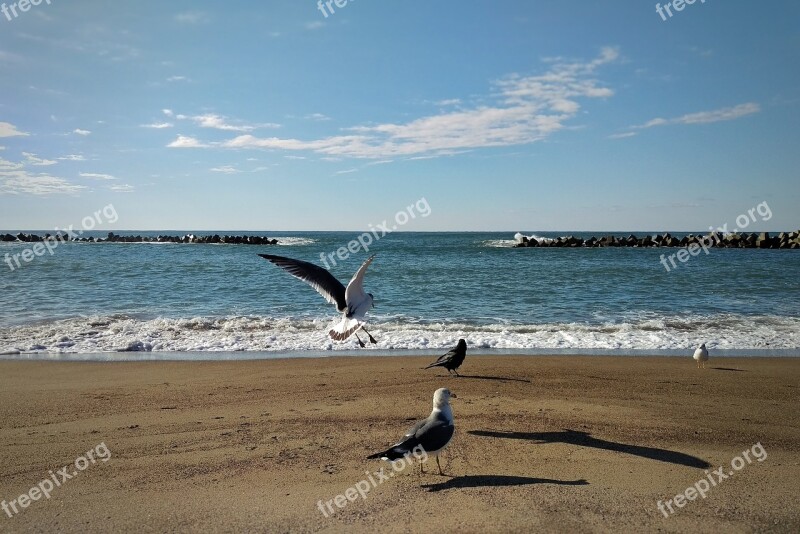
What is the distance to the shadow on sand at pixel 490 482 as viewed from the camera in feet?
15.0

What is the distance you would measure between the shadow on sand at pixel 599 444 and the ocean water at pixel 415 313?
5.30m

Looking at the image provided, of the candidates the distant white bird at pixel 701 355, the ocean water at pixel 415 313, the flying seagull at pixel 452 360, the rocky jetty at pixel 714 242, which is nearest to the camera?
the flying seagull at pixel 452 360

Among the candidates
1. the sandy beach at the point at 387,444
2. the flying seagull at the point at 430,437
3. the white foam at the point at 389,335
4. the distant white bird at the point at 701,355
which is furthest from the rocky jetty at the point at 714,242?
the flying seagull at the point at 430,437

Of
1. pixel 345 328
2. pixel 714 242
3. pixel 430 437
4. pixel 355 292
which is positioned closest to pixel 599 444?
pixel 430 437

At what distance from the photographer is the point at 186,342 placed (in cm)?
1166

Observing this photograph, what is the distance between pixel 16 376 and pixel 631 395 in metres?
8.96

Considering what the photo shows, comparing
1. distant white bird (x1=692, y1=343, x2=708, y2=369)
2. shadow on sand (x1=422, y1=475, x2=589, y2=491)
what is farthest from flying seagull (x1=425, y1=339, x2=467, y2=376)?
distant white bird (x1=692, y1=343, x2=708, y2=369)

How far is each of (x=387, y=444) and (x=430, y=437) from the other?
0.89m

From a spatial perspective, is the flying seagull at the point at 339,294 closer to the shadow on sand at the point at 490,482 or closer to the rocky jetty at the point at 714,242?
the shadow on sand at the point at 490,482

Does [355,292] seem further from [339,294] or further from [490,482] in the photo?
[490,482]

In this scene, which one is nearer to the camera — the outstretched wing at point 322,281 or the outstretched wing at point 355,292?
the outstretched wing at point 355,292

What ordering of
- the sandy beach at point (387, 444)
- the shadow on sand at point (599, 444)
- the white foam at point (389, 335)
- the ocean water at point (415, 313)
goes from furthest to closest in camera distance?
the ocean water at point (415, 313), the white foam at point (389, 335), the shadow on sand at point (599, 444), the sandy beach at point (387, 444)

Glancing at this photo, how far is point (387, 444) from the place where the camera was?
5.47m

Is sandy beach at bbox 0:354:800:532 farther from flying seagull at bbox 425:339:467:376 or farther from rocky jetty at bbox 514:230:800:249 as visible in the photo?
rocky jetty at bbox 514:230:800:249
